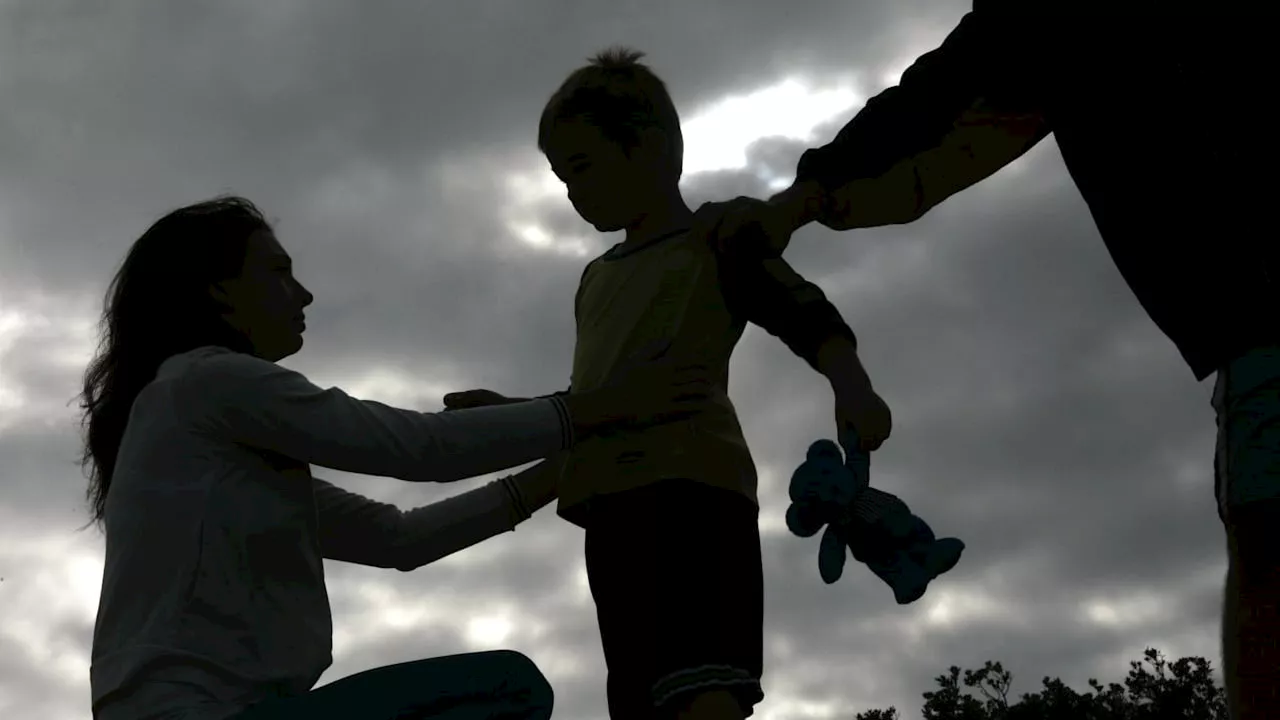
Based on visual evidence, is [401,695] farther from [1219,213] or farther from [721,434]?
[1219,213]

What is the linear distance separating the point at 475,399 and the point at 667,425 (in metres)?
0.70

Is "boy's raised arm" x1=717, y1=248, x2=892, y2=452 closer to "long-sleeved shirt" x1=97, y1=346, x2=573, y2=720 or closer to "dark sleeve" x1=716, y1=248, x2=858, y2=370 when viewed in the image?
"dark sleeve" x1=716, y1=248, x2=858, y2=370

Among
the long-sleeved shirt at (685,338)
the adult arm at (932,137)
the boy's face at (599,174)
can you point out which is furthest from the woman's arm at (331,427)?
the adult arm at (932,137)

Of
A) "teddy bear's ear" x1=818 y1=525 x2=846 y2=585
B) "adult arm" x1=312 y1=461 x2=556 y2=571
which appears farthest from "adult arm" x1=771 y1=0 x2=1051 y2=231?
"adult arm" x1=312 y1=461 x2=556 y2=571

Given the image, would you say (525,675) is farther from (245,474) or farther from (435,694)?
(245,474)

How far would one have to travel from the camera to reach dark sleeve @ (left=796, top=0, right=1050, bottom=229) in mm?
4270

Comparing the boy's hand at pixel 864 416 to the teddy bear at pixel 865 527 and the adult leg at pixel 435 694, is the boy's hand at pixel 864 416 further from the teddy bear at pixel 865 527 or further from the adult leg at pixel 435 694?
the adult leg at pixel 435 694

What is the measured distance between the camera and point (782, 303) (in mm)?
4020

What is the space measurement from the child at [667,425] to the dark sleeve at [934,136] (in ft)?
1.30

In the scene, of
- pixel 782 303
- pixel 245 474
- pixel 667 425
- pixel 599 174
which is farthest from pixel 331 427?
pixel 782 303

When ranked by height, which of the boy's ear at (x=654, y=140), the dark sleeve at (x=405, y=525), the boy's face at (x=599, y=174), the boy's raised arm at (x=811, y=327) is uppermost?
the boy's ear at (x=654, y=140)

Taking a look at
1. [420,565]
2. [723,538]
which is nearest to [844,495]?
[723,538]

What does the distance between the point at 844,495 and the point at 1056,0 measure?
151cm

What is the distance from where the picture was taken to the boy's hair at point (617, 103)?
Result: 4.11 metres
